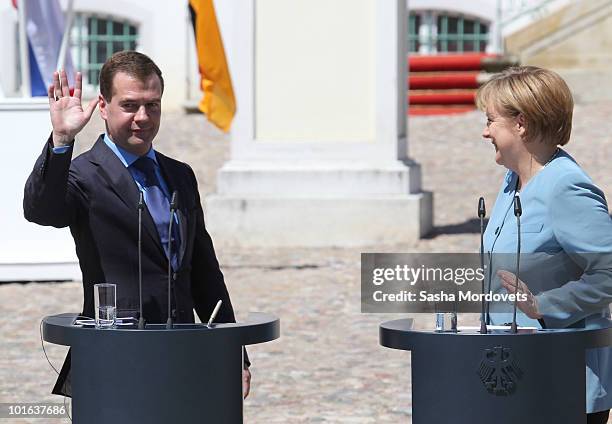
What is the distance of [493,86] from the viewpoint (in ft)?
13.6

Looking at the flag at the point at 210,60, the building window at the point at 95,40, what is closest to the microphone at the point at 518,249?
the flag at the point at 210,60

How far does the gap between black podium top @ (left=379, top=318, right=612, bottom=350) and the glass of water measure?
0.69 m

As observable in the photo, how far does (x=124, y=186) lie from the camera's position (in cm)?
429

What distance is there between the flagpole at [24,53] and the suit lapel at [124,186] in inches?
344

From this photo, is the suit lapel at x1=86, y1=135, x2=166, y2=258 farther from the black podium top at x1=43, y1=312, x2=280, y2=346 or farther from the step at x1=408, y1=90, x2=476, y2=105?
the step at x1=408, y1=90, x2=476, y2=105

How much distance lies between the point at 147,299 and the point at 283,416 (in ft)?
10.5

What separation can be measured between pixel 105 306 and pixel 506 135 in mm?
1143

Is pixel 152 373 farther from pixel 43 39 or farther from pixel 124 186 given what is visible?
pixel 43 39

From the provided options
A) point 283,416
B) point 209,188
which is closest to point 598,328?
point 283,416

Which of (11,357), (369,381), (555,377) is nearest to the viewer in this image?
(555,377)

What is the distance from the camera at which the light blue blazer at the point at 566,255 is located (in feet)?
12.9

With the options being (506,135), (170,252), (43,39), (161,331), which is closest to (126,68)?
(170,252)

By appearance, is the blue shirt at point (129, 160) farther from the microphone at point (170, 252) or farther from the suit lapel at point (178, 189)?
the microphone at point (170, 252)

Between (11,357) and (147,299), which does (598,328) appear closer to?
(147,299)
